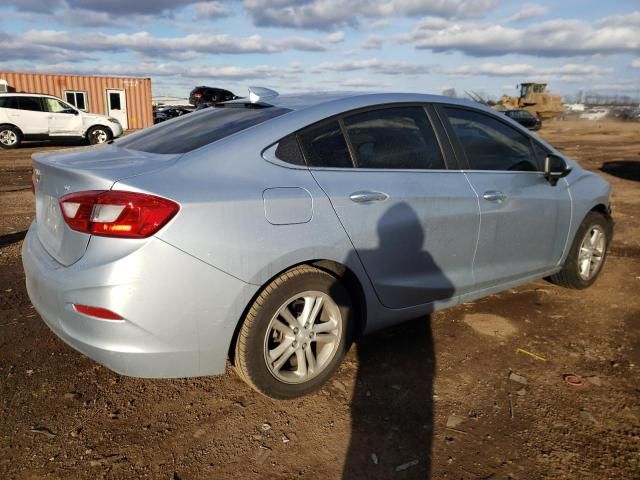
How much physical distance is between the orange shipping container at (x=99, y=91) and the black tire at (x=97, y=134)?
35.5ft

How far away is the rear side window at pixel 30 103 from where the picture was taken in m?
16.9

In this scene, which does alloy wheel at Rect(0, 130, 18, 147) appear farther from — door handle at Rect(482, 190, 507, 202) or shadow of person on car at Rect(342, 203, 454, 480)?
door handle at Rect(482, 190, 507, 202)

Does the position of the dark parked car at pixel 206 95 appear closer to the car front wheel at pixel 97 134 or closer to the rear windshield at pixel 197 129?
the car front wheel at pixel 97 134

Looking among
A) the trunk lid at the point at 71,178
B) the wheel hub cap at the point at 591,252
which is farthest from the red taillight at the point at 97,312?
the wheel hub cap at the point at 591,252

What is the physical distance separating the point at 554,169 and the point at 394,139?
146 cm

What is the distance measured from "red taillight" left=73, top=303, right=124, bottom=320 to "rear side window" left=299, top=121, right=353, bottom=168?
1185 millimetres

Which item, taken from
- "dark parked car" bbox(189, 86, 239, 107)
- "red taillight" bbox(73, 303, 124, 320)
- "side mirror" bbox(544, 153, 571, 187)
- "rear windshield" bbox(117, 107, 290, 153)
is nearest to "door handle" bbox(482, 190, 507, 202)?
"side mirror" bbox(544, 153, 571, 187)

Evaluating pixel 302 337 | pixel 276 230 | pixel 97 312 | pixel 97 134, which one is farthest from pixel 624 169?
pixel 97 134

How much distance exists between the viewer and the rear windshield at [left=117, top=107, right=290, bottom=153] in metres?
2.73

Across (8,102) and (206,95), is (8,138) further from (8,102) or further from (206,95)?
(206,95)

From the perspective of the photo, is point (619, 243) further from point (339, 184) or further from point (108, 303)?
point (108, 303)

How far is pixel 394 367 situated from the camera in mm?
3143

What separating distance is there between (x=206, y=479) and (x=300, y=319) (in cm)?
87

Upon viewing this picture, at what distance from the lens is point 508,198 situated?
349 centimetres
